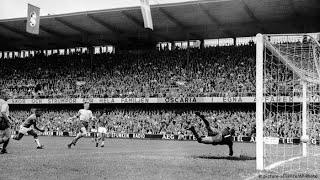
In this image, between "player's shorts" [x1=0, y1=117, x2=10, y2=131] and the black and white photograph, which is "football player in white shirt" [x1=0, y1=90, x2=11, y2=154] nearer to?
"player's shorts" [x1=0, y1=117, x2=10, y2=131]

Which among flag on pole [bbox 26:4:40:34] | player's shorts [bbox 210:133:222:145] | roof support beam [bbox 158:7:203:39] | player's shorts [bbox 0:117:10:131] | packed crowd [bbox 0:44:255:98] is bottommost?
player's shorts [bbox 210:133:222:145]

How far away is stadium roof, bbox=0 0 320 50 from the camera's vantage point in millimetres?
36969

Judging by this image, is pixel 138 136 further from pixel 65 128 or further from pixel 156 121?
pixel 65 128

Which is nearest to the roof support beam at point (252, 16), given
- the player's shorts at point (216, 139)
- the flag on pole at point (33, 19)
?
the flag on pole at point (33, 19)

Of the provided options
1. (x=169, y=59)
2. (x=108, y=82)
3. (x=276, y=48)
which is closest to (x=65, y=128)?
(x=108, y=82)

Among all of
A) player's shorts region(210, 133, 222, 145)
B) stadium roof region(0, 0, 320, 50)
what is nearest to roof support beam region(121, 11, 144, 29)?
stadium roof region(0, 0, 320, 50)

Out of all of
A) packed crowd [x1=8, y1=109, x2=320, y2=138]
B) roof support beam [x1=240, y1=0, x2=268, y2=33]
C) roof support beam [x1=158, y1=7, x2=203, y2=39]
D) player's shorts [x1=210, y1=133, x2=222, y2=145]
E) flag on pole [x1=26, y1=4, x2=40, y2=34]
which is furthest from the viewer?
roof support beam [x1=158, y1=7, x2=203, y2=39]

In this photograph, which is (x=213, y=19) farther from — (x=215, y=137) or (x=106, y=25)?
(x=215, y=137)

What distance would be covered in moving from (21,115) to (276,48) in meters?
37.3

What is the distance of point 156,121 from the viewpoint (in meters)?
39.3

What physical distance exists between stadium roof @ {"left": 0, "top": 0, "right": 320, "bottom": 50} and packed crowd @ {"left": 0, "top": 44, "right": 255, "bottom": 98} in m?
1.91

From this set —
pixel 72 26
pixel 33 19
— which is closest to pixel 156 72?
pixel 72 26

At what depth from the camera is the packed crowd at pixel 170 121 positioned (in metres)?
32.0

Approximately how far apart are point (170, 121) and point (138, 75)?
7238 millimetres
